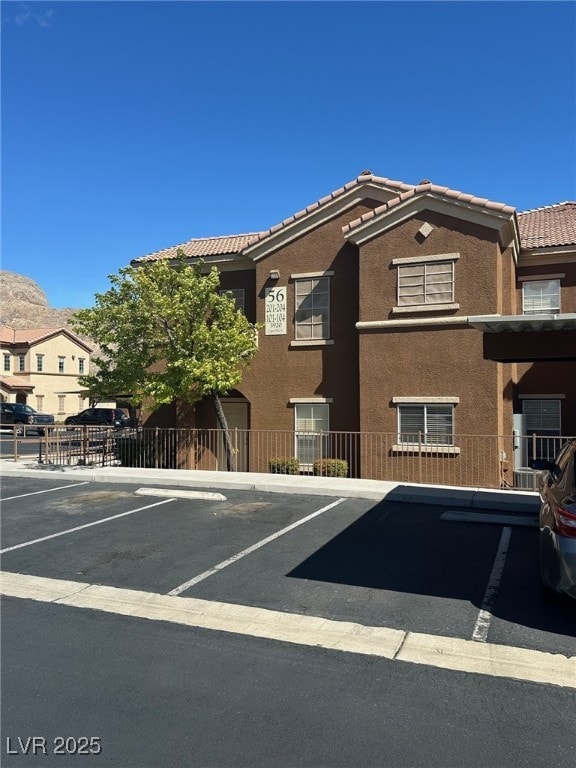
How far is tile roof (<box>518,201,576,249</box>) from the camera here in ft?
53.5

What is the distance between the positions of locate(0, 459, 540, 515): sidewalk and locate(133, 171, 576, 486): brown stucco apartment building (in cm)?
180

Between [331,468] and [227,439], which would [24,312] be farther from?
[331,468]

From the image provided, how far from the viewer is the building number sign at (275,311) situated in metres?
17.7

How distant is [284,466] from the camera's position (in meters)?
16.0

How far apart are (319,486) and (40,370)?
4634 centimetres

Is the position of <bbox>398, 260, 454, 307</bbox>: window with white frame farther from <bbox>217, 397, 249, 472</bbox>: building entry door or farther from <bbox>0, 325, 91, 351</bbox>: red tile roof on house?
<bbox>0, 325, 91, 351</bbox>: red tile roof on house

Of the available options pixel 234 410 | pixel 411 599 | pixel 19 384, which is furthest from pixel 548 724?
pixel 19 384

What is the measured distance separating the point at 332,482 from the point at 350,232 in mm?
7096

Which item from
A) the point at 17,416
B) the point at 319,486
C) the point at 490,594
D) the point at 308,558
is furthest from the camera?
the point at 17,416

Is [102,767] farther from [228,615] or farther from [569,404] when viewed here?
[569,404]

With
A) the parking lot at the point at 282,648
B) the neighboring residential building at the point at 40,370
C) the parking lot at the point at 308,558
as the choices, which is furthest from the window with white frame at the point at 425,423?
the neighboring residential building at the point at 40,370

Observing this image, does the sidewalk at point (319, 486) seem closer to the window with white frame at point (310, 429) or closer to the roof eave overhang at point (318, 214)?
the window with white frame at point (310, 429)

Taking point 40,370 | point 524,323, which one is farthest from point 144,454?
point 40,370

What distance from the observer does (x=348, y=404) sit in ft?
54.6
